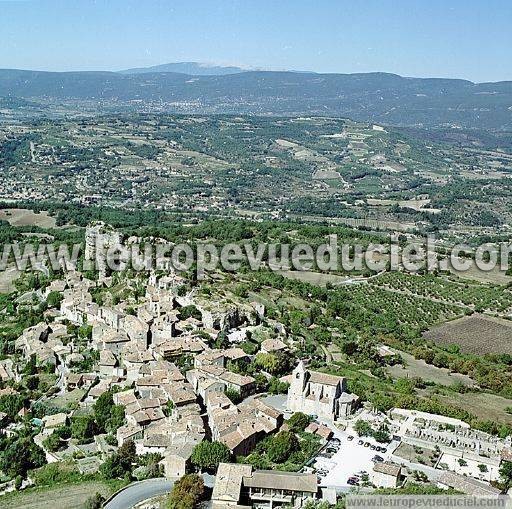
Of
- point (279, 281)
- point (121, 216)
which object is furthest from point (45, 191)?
point (279, 281)

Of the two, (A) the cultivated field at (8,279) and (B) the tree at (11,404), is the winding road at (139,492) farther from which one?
(A) the cultivated field at (8,279)

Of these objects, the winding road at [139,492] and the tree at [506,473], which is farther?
the tree at [506,473]

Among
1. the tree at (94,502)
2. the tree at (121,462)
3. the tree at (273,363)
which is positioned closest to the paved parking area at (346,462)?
the tree at (121,462)

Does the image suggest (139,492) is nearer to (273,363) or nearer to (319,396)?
(319,396)

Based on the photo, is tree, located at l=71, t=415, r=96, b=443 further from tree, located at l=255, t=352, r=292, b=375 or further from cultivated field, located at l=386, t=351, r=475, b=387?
cultivated field, located at l=386, t=351, r=475, b=387

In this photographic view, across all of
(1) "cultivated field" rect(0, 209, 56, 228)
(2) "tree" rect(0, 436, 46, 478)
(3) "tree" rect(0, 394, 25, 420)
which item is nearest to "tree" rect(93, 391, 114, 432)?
(2) "tree" rect(0, 436, 46, 478)

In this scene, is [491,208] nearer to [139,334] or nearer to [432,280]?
[432,280]
